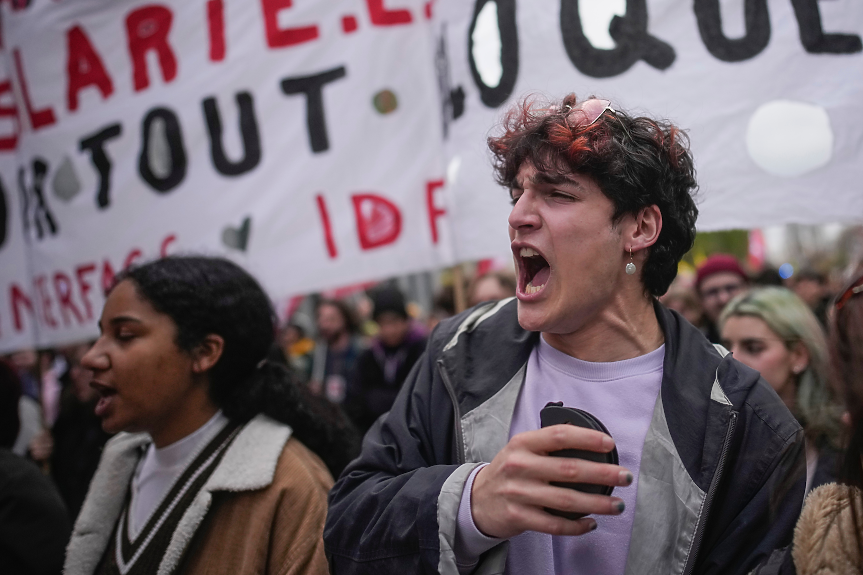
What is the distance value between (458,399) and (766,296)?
70.1 inches

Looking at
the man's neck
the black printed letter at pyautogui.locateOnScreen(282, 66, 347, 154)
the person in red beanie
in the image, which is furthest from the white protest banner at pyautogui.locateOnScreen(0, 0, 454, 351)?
the person in red beanie

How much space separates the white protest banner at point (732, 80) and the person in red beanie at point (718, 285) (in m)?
1.72

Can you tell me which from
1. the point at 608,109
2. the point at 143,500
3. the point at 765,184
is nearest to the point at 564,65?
the point at 765,184

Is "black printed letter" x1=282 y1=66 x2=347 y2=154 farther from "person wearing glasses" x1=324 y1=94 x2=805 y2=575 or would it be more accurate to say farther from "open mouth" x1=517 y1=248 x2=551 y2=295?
"open mouth" x1=517 y1=248 x2=551 y2=295

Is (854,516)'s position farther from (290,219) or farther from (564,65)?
(290,219)

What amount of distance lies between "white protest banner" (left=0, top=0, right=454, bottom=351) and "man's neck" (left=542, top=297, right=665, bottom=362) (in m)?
1.55

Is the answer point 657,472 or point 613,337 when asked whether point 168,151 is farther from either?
point 657,472

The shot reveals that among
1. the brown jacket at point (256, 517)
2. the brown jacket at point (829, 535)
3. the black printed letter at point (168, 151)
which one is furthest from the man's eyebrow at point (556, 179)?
the black printed letter at point (168, 151)

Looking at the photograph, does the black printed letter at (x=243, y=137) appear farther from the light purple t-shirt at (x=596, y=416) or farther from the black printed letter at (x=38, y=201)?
the light purple t-shirt at (x=596, y=416)

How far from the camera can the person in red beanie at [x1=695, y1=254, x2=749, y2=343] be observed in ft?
13.5

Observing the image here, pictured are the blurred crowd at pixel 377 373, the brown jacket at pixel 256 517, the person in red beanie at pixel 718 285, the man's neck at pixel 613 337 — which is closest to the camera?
the man's neck at pixel 613 337

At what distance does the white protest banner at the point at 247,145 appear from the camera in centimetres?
330

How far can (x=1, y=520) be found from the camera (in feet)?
7.66

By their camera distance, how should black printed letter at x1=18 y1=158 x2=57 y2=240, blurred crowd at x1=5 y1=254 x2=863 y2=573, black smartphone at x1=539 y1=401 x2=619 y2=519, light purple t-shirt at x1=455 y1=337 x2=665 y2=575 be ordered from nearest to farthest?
black smartphone at x1=539 y1=401 x2=619 y2=519, light purple t-shirt at x1=455 y1=337 x2=665 y2=575, blurred crowd at x1=5 y1=254 x2=863 y2=573, black printed letter at x1=18 y1=158 x2=57 y2=240
